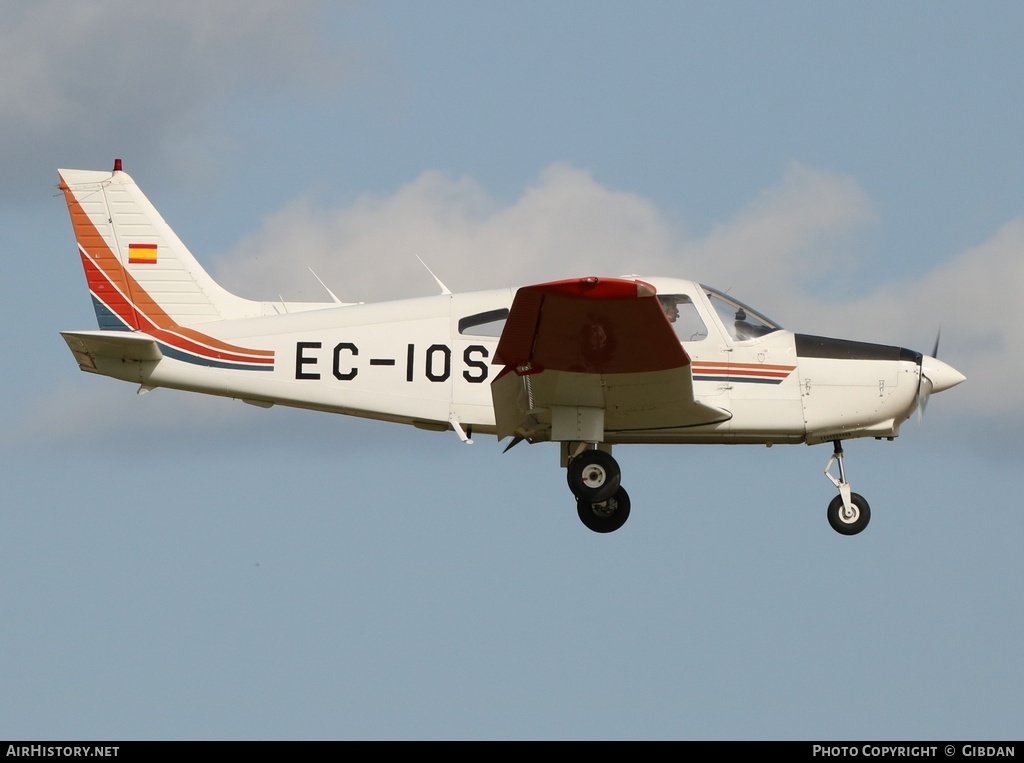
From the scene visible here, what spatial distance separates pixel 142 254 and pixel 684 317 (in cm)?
588

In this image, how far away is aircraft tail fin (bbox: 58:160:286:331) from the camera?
15781 millimetres

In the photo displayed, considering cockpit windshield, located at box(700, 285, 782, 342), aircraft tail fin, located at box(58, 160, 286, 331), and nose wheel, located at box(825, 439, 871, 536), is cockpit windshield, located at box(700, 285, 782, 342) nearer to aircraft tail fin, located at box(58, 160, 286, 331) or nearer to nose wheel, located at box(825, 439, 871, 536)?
nose wheel, located at box(825, 439, 871, 536)

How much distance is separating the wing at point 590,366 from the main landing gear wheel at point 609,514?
0.88 metres

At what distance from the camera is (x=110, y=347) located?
15.1 m

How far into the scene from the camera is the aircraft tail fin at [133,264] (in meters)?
15.8

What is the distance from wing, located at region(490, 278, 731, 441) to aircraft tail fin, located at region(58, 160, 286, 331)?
3.36 metres

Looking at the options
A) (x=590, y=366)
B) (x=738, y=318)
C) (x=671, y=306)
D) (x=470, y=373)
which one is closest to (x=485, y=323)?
(x=470, y=373)

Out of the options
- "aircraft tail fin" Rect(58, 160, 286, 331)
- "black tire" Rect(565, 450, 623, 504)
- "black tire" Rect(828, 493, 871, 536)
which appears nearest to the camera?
"black tire" Rect(565, 450, 623, 504)

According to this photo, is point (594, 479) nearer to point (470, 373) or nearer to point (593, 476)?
point (593, 476)

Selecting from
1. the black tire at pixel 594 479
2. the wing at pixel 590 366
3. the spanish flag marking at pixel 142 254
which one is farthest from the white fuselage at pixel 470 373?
the spanish flag marking at pixel 142 254

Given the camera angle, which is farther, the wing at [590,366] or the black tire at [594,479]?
the black tire at [594,479]

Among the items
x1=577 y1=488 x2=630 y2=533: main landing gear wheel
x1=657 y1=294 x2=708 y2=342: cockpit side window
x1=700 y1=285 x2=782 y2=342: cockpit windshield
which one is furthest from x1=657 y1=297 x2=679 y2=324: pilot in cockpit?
x1=577 y1=488 x2=630 y2=533: main landing gear wheel

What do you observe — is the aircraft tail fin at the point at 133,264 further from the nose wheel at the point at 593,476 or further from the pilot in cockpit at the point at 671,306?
the pilot in cockpit at the point at 671,306
